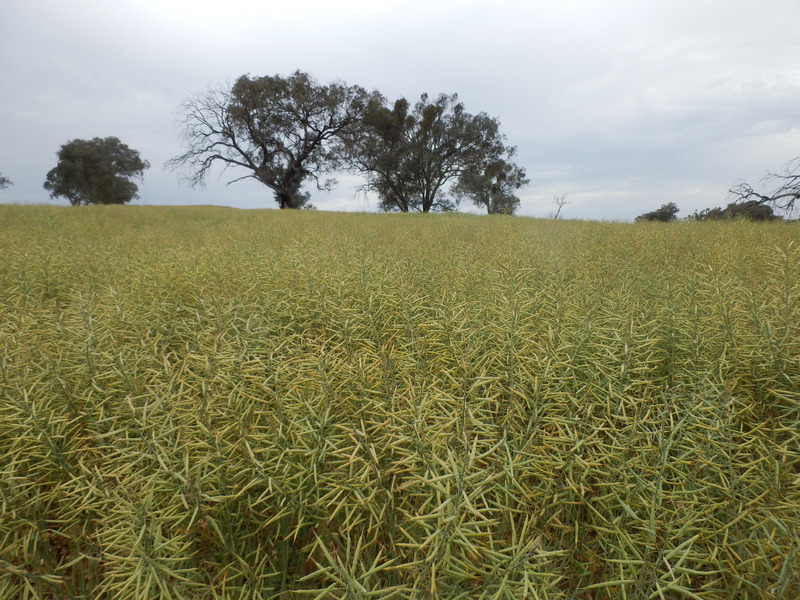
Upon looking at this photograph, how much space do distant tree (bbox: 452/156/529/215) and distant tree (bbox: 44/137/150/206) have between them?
29.0 m

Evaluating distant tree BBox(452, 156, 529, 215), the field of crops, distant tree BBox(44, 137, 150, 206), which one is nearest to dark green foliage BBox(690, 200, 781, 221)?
the field of crops

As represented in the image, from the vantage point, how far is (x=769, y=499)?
5.13 feet

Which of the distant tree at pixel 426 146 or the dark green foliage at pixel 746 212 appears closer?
the dark green foliage at pixel 746 212

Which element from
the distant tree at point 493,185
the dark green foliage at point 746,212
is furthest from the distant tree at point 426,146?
the dark green foliage at point 746,212

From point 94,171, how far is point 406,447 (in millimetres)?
41511

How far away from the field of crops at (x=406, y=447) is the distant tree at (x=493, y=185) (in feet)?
89.2

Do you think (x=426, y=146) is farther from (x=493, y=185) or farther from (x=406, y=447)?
(x=406, y=447)

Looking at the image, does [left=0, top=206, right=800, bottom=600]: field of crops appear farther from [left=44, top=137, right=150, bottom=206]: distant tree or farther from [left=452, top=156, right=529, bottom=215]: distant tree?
[left=44, top=137, right=150, bottom=206]: distant tree

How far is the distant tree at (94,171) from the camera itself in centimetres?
3141

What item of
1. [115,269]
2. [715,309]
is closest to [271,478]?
[715,309]

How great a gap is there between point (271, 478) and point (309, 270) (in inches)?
94.4

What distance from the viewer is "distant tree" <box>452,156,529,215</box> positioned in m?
29.2

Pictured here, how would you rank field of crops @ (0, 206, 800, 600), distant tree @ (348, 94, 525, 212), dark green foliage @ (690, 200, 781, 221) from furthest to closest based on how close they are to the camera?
distant tree @ (348, 94, 525, 212), dark green foliage @ (690, 200, 781, 221), field of crops @ (0, 206, 800, 600)

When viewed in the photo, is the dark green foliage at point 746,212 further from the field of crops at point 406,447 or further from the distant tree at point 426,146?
the distant tree at point 426,146
